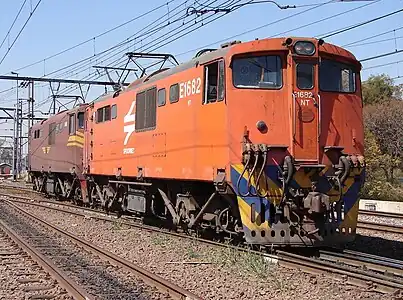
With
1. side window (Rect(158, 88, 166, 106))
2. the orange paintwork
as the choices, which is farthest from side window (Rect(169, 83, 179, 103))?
side window (Rect(158, 88, 166, 106))

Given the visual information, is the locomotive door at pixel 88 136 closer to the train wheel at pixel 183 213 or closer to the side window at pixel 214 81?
the train wheel at pixel 183 213

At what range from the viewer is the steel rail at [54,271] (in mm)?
7504

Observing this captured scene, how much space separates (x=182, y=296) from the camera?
7.28m

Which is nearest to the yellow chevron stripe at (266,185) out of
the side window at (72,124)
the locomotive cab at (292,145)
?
the locomotive cab at (292,145)

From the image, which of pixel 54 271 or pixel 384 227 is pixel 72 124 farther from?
pixel 54 271

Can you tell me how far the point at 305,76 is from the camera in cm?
1053

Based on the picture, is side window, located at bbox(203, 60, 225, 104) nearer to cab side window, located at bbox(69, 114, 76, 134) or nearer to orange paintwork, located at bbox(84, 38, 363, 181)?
orange paintwork, located at bbox(84, 38, 363, 181)

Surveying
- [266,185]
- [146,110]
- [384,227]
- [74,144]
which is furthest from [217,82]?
[74,144]

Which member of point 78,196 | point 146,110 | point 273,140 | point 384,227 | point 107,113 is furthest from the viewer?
point 78,196

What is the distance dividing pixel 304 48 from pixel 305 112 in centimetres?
113

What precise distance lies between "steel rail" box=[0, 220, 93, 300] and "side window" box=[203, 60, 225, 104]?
4.03 metres

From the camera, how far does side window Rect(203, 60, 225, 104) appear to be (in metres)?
10.6

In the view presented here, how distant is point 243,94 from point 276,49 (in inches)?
39.0

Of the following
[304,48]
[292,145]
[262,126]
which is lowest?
[292,145]
